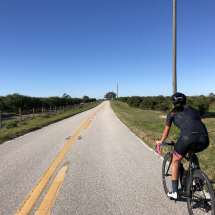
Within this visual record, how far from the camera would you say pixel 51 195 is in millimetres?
2838

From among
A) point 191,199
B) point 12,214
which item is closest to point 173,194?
point 191,199

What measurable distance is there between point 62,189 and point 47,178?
631 mm

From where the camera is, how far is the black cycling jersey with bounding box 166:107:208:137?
2.26 meters

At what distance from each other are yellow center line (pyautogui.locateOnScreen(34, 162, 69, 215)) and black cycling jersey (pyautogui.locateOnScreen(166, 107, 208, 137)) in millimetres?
2325

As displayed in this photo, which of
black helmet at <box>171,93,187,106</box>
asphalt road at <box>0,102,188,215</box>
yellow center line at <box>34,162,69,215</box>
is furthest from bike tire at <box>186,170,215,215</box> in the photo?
yellow center line at <box>34,162,69,215</box>

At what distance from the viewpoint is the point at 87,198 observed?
2.76 metres

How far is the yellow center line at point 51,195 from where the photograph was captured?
2.43 metres

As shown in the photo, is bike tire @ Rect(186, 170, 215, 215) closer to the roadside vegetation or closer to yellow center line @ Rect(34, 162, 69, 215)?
yellow center line @ Rect(34, 162, 69, 215)

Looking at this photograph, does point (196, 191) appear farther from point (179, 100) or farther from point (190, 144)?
point (179, 100)

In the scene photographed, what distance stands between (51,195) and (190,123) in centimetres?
259

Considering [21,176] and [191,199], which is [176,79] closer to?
[191,199]

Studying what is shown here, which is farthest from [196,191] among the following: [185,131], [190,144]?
[185,131]

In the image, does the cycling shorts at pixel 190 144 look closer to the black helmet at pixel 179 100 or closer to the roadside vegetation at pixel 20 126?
the black helmet at pixel 179 100

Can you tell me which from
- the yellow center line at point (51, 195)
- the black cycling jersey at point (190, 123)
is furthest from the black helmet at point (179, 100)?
the yellow center line at point (51, 195)
